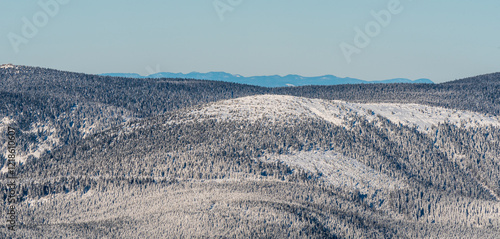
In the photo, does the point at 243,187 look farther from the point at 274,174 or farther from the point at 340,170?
the point at 340,170

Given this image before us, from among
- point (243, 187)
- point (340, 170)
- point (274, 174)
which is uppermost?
point (274, 174)

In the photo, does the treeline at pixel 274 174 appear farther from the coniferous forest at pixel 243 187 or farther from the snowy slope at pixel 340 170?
the snowy slope at pixel 340 170

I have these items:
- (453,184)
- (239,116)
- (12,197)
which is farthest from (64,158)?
(453,184)

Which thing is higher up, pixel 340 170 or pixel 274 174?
pixel 274 174


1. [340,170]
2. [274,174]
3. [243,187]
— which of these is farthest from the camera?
→ [340,170]

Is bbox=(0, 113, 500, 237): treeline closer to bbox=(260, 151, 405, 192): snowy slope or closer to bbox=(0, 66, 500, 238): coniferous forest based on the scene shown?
bbox=(0, 66, 500, 238): coniferous forest

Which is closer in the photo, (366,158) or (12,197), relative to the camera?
(12,197)

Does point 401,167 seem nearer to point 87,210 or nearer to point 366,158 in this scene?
point 366,158

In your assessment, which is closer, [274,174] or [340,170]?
[274,174]

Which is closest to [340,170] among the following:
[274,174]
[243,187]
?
[274,174]

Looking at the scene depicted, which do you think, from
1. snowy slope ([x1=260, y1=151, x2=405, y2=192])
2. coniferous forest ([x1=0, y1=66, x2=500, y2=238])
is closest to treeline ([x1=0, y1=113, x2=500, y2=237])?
coniferous forest ([x1=0, y1=66, x2=500, y2=238])

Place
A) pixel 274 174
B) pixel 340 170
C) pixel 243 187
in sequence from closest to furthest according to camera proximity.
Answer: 1. pixel 243 187
2. pixel 274 174
3. pixel 340 170
